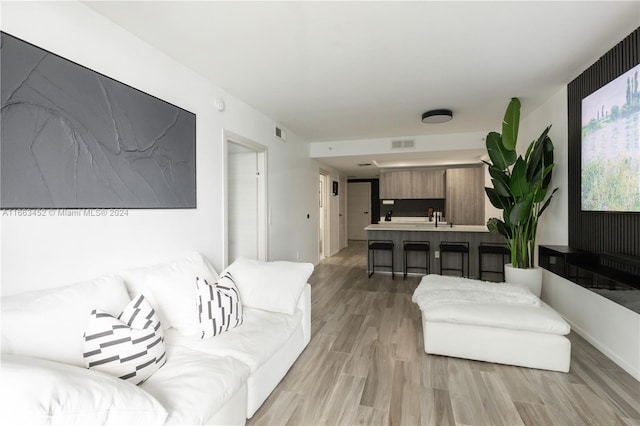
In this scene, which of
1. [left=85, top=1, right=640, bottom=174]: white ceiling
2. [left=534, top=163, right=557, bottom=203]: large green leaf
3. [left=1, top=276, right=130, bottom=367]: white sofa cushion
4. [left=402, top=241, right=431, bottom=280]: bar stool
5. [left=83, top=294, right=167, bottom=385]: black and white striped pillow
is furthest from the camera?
[left=402, top=241, right=431, bottom=280]: bar stool

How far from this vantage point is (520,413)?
180 cm

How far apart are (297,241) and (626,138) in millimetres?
4251

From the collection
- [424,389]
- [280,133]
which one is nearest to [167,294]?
[424,389]

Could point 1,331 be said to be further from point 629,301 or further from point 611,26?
point 611,26

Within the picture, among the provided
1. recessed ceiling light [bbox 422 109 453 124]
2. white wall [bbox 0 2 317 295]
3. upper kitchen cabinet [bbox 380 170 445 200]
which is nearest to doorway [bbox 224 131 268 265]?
white wall [bbox 0 2 317 295]

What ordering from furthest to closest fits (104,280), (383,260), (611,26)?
(383,260) → (611,26) → (104,280)

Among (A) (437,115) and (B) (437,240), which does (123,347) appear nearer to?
(A) (437,115)

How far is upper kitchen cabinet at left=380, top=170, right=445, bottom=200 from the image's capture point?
7305 mm

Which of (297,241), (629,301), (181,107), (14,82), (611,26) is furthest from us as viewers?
(297,241)

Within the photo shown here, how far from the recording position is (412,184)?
747 cm

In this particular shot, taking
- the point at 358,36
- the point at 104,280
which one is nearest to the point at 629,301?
the point at 358,36

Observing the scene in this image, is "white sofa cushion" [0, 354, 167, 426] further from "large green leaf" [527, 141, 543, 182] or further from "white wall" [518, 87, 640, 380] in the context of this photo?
"large green leaf" [527, 141, 543, 182]

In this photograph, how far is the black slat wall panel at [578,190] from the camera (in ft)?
7.42

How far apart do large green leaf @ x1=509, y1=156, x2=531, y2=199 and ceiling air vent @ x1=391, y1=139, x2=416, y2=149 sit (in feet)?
7.56
